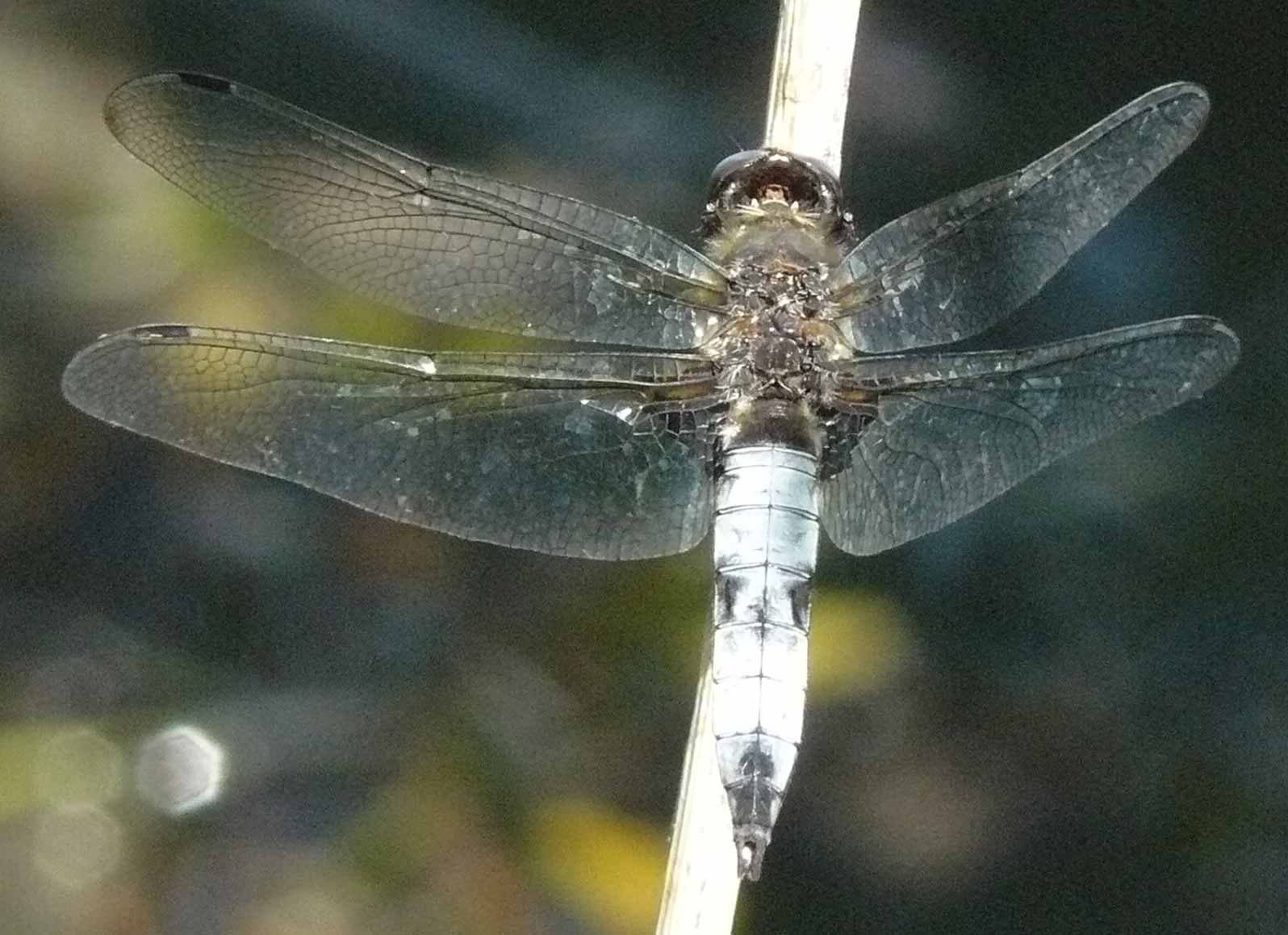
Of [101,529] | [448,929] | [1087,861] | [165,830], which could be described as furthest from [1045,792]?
[101,529]

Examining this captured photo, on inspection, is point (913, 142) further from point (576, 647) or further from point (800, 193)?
point (576, 647)

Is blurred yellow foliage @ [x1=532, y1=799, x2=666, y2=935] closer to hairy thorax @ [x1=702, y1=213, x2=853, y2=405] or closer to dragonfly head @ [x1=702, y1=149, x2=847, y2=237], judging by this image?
hairy thorax @ [x1=702, y1=213, x2=853, y2=405]

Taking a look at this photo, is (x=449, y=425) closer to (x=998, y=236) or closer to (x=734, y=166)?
(x=734, y=166)

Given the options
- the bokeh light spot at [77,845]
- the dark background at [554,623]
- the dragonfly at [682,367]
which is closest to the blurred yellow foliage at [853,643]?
the dark background at [554,623]

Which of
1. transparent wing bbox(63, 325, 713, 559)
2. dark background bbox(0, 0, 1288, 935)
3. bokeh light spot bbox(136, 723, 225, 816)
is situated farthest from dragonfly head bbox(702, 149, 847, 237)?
bokeh light spot bbox(136, 723, 225, 816)

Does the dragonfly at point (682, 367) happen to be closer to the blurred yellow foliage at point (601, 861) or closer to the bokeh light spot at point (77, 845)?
the blurred yellow foliage at point (601, 861)
